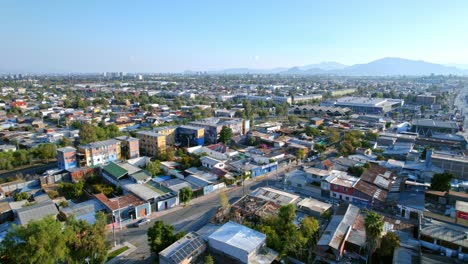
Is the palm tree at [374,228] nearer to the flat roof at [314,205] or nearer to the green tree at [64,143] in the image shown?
the flat roof at [314,205]

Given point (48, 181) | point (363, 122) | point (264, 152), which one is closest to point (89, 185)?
point (48, 181)

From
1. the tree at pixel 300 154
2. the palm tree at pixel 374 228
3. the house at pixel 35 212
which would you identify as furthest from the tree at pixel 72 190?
the tree at pixel 300 154

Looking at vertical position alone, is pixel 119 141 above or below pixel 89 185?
above

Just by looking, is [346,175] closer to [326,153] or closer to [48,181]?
[326,153]

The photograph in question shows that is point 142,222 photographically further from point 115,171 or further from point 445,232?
point 445,232

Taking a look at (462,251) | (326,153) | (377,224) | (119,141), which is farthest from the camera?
(326,153)
